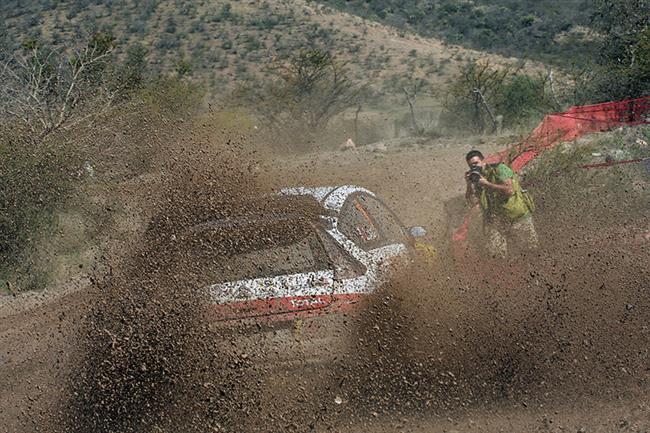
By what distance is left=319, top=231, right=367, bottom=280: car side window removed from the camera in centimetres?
511

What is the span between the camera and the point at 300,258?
5145 millimetres

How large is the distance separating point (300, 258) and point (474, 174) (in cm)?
234

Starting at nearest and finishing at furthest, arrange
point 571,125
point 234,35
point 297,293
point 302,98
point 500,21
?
point 297,293
point 571,125
point 302,98
point 234,35
point 500,21

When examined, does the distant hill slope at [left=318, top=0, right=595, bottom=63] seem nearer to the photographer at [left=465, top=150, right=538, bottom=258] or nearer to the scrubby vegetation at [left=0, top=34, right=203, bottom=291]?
the scrubby vegetation at [left=0, top=34, right=203, bottom=291]

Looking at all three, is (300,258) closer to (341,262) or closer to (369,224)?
(341,262)

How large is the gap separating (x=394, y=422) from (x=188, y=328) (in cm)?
169

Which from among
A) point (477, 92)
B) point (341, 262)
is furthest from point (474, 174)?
point (477, 92)

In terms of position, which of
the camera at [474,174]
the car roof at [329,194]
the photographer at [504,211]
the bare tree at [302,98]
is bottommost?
the bare tree at [302,98]

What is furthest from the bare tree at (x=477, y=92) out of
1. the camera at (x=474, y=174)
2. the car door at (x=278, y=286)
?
the car door at (x=278, y=286)

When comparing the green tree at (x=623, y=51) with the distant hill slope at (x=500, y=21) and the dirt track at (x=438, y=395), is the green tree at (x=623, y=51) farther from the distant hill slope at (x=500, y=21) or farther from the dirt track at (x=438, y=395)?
the distant hill slope at (x=500, y=21)

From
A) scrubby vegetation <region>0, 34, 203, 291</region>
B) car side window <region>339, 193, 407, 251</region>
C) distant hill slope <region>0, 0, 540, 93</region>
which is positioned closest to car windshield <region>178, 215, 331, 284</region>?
car side window <region>339, 193, 407, 251</region>

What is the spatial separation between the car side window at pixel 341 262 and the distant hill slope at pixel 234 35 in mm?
21449

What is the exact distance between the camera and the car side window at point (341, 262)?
511 cm

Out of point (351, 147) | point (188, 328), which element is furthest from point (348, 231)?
point (351, 147)
